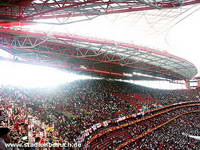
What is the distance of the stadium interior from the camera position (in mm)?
19297

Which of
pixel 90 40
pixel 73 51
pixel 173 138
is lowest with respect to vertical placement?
pixel 173 138

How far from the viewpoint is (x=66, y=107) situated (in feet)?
86.5

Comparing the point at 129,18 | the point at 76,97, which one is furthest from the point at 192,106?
the point at 76,97

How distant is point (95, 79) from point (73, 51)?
15.1 metres

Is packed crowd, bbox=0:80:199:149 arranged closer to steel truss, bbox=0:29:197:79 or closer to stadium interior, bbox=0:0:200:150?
stadium interior, bbox=0:0:200:150

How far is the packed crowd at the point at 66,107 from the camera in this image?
653 inches

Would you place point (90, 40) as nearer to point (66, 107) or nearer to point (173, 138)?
point (66, 107)

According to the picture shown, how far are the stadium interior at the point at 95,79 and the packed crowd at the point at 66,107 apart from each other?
4.4 inches

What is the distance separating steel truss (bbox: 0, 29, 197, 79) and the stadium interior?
0.11 metres

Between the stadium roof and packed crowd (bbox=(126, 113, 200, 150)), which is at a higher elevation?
the stadium roof

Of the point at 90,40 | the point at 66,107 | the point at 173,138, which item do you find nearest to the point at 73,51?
the point at 90,40

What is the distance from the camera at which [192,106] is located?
1820 inches

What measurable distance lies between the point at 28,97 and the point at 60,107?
4604mm

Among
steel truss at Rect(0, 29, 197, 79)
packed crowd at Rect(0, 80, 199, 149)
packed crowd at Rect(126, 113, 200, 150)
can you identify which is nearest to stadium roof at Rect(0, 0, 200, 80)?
steel truss at Rect(0, 29, 197, 79)
